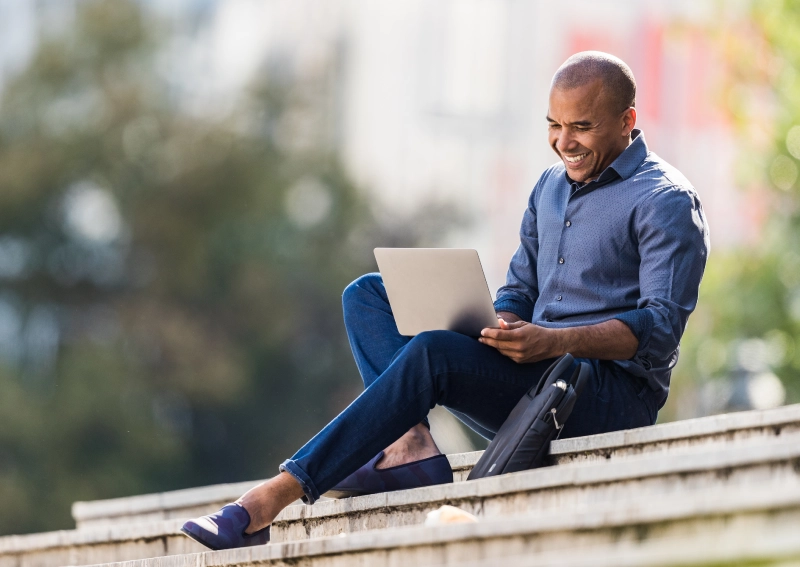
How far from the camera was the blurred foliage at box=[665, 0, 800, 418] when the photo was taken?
1275 cm

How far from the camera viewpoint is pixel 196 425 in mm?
24922

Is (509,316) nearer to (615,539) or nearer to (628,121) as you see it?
(628,121)

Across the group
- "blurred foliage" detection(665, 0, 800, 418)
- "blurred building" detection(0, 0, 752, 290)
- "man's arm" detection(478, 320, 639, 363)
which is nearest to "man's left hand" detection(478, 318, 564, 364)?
"man's arm" detection(478, 320, 639, 363)

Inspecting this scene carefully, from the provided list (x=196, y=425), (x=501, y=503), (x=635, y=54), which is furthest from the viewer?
(x=635, y=54)

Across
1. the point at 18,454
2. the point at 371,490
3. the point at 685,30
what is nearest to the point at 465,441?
the point at 18,454

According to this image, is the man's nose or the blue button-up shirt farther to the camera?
the man's nose

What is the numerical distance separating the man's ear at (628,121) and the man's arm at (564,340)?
69 cm

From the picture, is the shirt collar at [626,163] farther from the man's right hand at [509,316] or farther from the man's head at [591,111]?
the man's right hand at [509,316]

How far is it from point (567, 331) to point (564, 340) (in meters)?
0.03

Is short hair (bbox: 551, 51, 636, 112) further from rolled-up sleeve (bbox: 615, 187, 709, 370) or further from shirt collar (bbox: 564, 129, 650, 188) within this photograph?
rolled-up sleeve (bbox: 615, 187, 709, 370)

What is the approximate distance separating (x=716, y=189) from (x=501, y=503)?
29.7m

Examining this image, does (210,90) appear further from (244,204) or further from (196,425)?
(196,425)

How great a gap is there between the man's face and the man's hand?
0.61 meters

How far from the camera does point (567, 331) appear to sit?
4.41m
